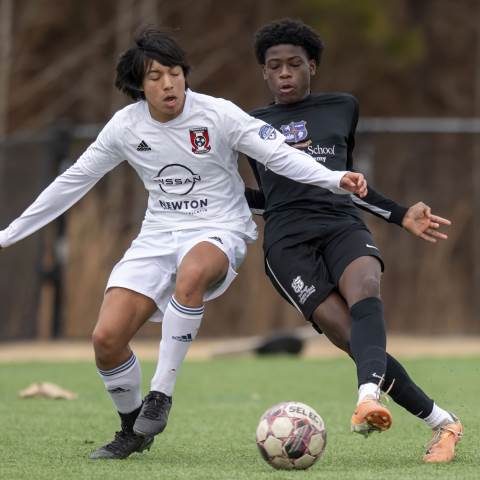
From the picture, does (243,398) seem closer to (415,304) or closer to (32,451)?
(32,451)

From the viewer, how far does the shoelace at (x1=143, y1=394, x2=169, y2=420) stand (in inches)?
264

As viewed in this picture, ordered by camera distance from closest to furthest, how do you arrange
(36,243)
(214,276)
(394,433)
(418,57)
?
(214,276) < (394,433) < (36,243) < (418,57)

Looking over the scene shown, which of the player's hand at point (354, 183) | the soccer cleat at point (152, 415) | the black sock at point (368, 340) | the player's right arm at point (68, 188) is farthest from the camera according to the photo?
the player's right arm at point (68, 188)

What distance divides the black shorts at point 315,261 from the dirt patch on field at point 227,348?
314 inches

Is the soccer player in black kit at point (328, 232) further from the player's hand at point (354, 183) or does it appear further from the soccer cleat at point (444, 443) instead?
the player's hand at point (354, 183)

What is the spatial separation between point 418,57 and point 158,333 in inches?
276

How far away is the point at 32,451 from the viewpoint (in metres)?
7.12

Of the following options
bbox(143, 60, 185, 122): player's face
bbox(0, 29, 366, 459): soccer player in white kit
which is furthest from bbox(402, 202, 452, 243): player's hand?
bbox(143, 60, 185, 122): player's face

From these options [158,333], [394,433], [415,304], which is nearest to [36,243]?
[158,333]

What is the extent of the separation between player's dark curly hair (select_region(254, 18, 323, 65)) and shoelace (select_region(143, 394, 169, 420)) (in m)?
1.86

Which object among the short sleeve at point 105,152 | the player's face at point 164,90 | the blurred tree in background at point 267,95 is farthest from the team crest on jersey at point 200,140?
the blurred tree in background at point 267,95

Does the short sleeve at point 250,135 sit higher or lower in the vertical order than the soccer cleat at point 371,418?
higher

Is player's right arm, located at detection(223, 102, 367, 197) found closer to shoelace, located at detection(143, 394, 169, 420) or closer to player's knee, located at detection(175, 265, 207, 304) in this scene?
player's knee, located at detection(175, 265, 207, 304)

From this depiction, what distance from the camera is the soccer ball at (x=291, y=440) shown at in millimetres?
6301
